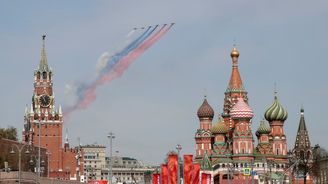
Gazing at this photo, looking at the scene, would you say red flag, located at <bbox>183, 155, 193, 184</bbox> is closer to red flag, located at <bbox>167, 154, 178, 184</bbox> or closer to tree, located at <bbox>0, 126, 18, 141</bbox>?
red flag, located at <bbox>167, 154, 178, 184</bbox>

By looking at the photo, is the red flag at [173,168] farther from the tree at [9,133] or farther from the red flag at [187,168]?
the tree at [9,133]

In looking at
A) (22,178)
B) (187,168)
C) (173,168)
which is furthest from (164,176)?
(22,178)

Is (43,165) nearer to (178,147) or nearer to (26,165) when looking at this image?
(26,165)

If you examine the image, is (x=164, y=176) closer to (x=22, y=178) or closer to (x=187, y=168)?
(x=187, y=168)

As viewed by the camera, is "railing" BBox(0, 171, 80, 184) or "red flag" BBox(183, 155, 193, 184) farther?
"red flag" BBox(183, 155, 193, 184)

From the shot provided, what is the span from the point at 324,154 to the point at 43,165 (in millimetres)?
66902

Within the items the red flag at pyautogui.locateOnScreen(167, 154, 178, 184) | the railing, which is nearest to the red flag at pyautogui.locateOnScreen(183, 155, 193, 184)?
the red flag at pyautogui.locateOnScreen(167, 154, 178, 184)

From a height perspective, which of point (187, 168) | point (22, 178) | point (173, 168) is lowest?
point (22, 178)

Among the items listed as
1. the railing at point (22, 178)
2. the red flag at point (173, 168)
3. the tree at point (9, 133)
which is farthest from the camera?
the tree at point (9, 133)

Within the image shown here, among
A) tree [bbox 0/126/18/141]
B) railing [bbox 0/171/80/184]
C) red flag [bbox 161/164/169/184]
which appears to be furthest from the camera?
tree [bbox 0/126/18/141]

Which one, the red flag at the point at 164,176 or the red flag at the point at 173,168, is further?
the red flag at the point at 164,176

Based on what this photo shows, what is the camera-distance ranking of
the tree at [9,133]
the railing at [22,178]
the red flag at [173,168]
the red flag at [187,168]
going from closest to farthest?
1. the railing at [22,178]
2. the red flag at [173,168]
3. the red flag at [187,168]
4. the tree at [9,133]

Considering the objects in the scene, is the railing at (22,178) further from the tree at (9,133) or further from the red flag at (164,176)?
the tree at (9,133)

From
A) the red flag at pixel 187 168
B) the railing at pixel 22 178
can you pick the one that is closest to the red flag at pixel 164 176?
the red flag at pixel 187 168
